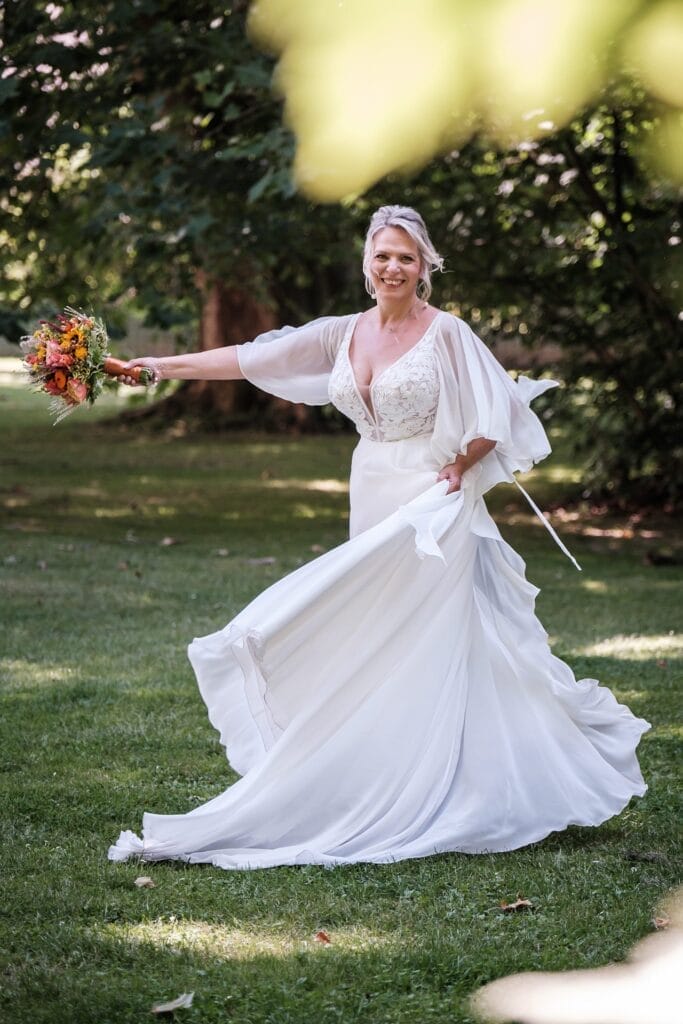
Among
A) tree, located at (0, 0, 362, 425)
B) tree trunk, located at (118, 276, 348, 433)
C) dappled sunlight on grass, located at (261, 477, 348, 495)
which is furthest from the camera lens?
tree trunk, located at (118, 276, 348, 433)

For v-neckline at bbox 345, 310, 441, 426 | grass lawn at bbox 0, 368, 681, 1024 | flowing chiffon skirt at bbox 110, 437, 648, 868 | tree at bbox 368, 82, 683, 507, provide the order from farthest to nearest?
1. tree at bbox 368, 82, 683, 507
2. v-neckline at bbox 345, 310, 441, 426
3. flowing chiffon skirt at bbox 110, 437, 648, 868
4. grass lawn at bbox 0, 368, 681, 1024

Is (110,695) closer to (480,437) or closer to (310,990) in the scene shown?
(480,437)

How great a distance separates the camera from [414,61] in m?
5.41

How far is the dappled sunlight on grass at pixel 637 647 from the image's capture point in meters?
8.34

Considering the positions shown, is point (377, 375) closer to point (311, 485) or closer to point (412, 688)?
point (412, 688)

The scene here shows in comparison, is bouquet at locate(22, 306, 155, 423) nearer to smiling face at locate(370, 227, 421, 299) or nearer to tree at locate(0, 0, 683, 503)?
smiling face at locate(370, 227, 421, 299)

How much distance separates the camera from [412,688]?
16.5ft

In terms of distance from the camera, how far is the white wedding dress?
490cm

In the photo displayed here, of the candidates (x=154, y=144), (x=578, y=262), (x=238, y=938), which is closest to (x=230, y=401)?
(x=578, y=262)

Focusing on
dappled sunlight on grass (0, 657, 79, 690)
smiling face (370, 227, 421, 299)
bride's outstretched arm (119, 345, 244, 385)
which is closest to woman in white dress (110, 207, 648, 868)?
smiling face (370, 227, 421, 299)

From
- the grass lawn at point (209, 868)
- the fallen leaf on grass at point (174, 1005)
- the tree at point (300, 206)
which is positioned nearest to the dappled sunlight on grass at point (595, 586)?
the grass lawn at point (209, 868)

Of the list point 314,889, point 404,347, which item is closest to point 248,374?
point 404,347

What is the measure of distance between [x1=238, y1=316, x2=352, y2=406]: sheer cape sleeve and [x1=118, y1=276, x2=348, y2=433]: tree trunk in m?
17.2

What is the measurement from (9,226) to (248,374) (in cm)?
882
